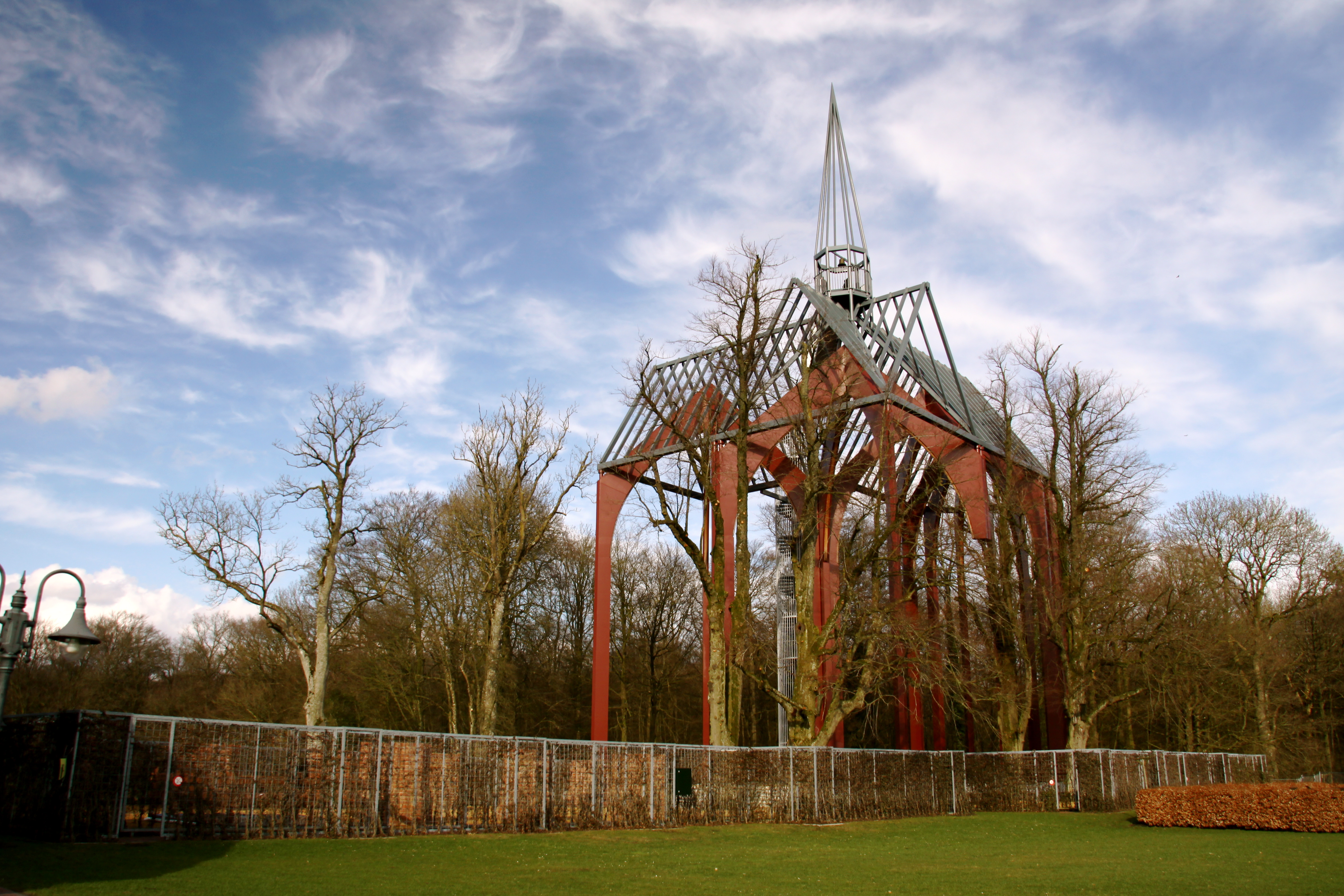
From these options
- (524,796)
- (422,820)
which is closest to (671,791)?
(524,796)

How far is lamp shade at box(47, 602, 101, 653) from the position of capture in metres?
9.32

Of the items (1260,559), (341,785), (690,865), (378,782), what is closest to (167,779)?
(341,785)

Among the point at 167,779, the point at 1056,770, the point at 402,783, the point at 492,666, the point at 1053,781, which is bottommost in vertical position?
the point at 1053,781

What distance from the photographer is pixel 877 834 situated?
17.3m

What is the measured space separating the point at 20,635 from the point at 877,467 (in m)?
19.9

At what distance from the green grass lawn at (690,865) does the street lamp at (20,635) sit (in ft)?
6.34

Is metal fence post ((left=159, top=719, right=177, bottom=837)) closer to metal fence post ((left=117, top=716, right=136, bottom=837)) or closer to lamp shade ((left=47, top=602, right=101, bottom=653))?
metal fence post ((left=117, top=716, right=136, bottom=837))

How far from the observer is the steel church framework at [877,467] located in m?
24.5

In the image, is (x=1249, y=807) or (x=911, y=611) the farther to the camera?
(x=911, y=611)

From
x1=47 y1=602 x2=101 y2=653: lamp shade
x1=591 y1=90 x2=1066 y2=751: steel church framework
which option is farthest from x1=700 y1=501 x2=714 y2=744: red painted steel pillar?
x1=47 y1=602 x2=101 y2=653: lamp shade

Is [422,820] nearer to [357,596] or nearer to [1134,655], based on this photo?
[357,596]

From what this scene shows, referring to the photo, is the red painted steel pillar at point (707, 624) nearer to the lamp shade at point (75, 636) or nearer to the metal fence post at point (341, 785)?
the metal fence post at point (341, 785)

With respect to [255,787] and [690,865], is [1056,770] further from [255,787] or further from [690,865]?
[255,787]

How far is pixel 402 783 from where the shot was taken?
49.2 feet
